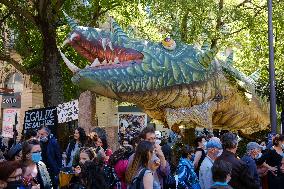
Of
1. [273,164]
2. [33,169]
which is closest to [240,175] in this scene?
[273,164]

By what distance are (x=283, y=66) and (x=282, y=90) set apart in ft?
20.6

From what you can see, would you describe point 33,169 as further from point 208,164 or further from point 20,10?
point 20,10

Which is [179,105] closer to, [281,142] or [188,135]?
[188,135]

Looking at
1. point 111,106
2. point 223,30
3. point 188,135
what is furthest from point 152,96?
point 111,106

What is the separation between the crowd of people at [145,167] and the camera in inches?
223

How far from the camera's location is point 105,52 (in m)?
11.0

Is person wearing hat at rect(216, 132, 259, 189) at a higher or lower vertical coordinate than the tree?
lower

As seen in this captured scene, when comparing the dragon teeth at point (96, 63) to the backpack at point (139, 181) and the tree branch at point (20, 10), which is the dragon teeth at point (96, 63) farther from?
the tree branch at point (20, 10)

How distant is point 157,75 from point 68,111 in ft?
9.06

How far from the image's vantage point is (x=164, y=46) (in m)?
11.2

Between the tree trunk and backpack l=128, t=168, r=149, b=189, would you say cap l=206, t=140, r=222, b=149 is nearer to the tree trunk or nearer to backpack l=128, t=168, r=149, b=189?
backpack l=128, t=168, r=149, b=189

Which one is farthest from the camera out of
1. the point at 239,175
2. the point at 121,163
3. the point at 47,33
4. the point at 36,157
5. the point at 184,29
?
the point at 184,29

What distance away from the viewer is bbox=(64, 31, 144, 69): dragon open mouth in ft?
35.6

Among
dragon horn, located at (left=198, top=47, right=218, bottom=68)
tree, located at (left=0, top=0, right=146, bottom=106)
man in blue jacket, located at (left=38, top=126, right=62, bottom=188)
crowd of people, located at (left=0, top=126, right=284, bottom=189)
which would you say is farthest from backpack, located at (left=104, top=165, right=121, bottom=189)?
tree, located at (left=0, top=0, right=146, bottom=106)
